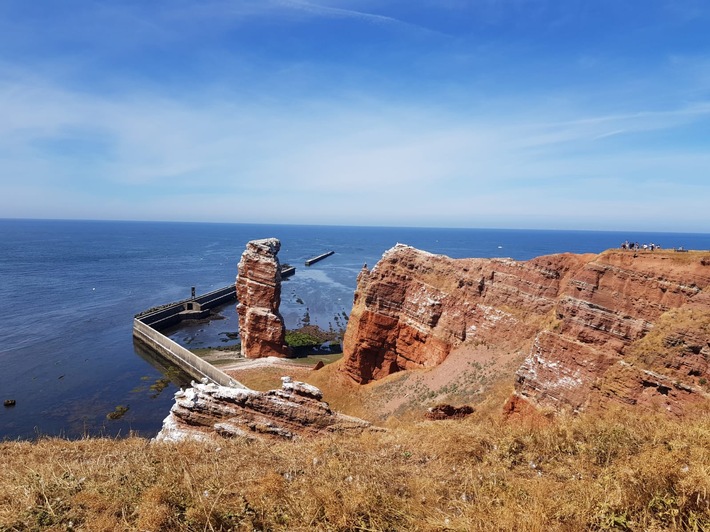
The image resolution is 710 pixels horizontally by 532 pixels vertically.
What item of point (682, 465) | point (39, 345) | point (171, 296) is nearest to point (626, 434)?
point (682, 465)

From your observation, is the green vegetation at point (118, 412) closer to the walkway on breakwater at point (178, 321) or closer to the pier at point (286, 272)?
the walkway on breakwater at point (178, 321)

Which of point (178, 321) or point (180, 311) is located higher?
point (180, 311)

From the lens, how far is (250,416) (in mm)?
13977

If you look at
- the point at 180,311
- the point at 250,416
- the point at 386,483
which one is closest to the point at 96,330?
the point at 180,311

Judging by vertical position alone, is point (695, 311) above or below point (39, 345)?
above

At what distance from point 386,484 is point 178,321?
67.5 metres

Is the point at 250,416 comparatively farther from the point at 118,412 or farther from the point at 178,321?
the point at 178,321

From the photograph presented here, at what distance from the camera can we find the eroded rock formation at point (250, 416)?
13508 millimetres

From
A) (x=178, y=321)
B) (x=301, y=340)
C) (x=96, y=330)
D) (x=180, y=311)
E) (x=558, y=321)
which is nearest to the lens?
(x=558, y=321)

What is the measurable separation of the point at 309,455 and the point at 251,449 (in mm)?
1655

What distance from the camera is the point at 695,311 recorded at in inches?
661

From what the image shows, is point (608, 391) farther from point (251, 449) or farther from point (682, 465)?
point (251, 449)

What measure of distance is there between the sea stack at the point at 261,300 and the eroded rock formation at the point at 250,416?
30.0 meters

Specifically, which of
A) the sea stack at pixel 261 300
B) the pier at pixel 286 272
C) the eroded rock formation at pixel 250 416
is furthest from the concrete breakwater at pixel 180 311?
the eroded rock formation at pixel 250 416
